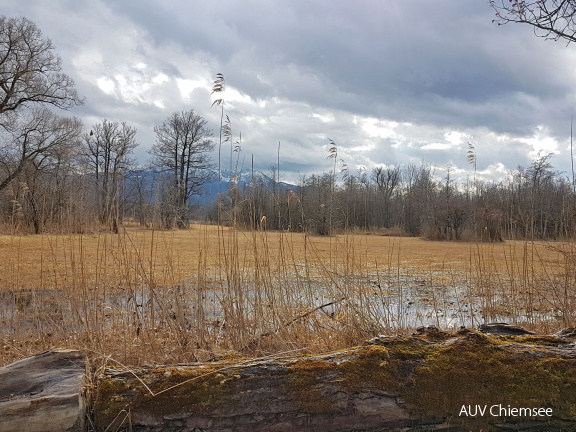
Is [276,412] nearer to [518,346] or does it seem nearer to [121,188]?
[518,346]

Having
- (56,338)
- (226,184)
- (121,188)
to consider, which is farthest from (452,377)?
(56,338)

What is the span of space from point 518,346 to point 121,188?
125 inches

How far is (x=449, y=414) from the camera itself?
65.6 inches

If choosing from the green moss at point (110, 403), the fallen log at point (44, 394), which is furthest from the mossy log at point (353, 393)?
the fallen log at point (44, 394)

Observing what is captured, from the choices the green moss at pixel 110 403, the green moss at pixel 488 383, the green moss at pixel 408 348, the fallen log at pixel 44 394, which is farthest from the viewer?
the green moss at pixel 408 348

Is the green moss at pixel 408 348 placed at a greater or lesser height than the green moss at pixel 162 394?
greater

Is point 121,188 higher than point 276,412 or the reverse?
higher

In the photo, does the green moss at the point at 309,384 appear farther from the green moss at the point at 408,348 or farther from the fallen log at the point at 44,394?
the fallen log at the point at 44,394

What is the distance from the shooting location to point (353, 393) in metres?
1.65

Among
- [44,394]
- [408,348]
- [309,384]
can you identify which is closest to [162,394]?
[44,394]

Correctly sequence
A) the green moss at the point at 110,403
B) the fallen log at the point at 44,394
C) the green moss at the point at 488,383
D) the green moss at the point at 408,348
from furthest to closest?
1. the green moss at the point at 408,348
2. the green moss at the point at 488,383
3. the green moss at the point at 110,403
4. the fallen log at the point at 44,394

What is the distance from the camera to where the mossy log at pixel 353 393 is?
5.20 feet

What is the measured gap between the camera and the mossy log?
5.20 ft

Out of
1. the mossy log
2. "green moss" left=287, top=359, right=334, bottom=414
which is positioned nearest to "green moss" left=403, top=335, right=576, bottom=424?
the mossy log
